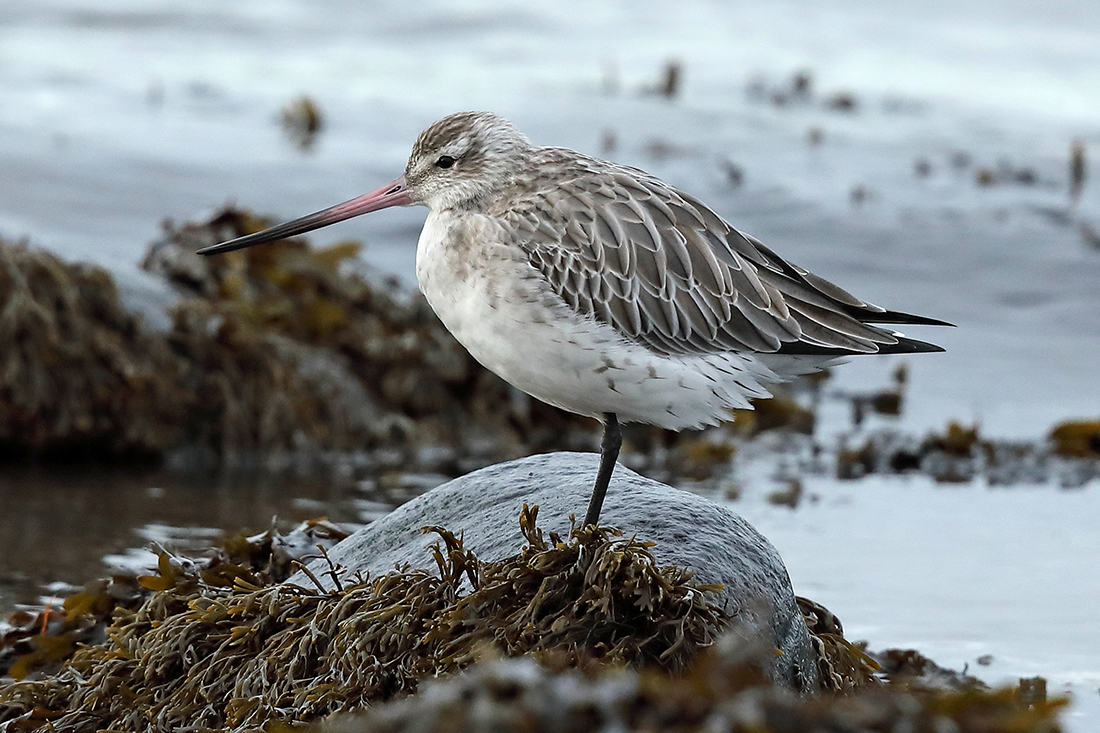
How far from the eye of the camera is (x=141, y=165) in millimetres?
13273

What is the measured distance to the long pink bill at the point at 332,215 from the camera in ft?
16.0

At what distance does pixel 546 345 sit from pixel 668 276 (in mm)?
606

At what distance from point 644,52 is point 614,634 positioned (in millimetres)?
16730

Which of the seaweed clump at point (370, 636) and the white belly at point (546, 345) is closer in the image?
the seaweed clump at point (370, 636)

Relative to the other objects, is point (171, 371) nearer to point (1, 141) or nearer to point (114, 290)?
point (114, 290)

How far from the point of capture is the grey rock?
413 centimetres

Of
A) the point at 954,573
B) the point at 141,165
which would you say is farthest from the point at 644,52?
the point at 954,573

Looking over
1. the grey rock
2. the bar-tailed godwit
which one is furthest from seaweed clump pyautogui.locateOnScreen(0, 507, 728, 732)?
the bar-tailed godwit

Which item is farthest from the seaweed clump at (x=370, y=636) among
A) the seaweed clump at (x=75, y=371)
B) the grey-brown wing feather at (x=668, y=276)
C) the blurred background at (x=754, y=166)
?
the seaweed clump at (x=75, y=371)

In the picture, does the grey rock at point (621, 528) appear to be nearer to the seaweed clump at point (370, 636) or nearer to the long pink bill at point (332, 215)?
the seaweed clump at point (370, 636)

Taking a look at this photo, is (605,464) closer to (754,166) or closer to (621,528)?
(621,528)

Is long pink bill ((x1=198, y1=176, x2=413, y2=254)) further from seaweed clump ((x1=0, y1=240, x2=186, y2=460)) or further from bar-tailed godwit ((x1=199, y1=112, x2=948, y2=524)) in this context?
seaweed clump ((x1=0, y1=240, x2=186, y2=460))

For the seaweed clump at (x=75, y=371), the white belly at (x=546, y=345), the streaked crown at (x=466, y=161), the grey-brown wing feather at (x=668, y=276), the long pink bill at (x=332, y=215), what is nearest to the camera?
the white belly at (x=546, y=345)

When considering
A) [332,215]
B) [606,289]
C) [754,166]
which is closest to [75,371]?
[332,215]
